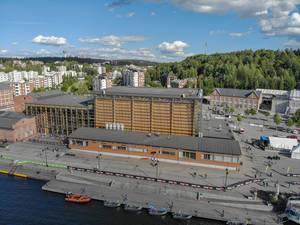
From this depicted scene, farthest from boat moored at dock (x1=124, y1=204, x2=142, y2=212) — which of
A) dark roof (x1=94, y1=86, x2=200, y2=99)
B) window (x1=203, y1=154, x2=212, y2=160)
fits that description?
dark roof (x1=94, y1=86, x2=200, y2=99)

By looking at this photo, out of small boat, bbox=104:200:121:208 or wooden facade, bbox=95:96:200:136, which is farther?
wooden facade, bbox=95:96:200:136

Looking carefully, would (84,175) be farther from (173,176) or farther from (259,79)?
A: (259,79)

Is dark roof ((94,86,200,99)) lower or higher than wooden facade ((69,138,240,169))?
higher

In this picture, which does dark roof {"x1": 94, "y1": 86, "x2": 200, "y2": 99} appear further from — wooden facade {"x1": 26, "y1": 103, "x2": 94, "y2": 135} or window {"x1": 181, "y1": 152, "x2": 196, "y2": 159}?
window {"x1": 181, "y1": 152, "x2": 196, "y2": 159}

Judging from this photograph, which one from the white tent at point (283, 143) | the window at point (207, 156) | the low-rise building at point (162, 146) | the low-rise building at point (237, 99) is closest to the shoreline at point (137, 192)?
the low-rise building at point (162, 146)

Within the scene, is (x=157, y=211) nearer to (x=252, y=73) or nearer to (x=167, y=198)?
(x=167, y=198)

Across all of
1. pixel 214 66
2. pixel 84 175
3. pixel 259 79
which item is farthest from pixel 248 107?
pixel 84 175

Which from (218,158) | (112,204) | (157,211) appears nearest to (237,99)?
(218,158)
